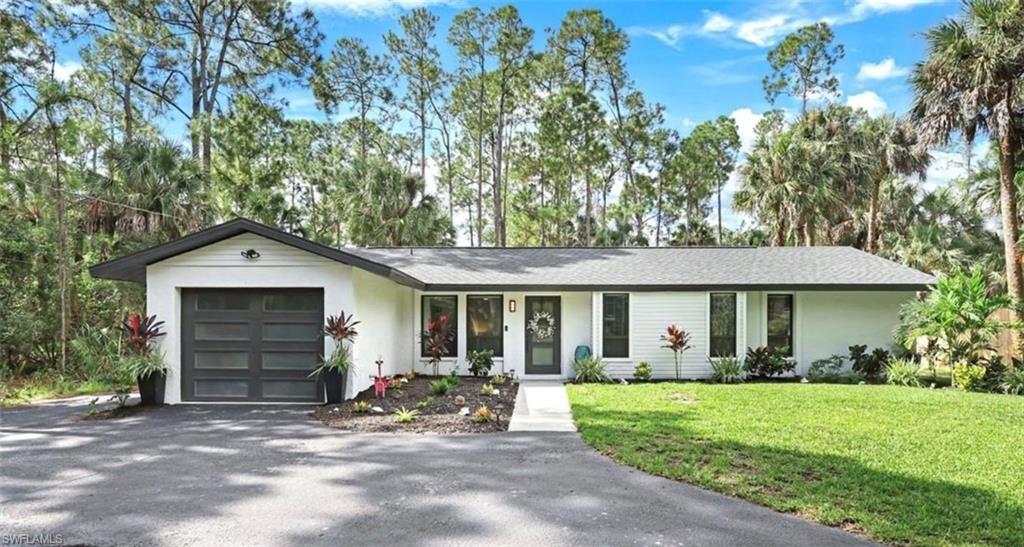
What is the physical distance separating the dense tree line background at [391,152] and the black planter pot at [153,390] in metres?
3.24

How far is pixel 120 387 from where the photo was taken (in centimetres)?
Result: 902

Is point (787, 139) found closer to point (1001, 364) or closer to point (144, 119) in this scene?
point (1001, 364)

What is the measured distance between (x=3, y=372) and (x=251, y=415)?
7.76 metres

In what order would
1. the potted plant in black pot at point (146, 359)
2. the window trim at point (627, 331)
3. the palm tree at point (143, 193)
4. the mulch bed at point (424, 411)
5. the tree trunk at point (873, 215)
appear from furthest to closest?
the tree trunk at point (873, 215), the palm tree at point (143, 193), the window trim at point (627, 331), the potted plant in black pot at point (146, 359), the mulch bed at point (424, 411)

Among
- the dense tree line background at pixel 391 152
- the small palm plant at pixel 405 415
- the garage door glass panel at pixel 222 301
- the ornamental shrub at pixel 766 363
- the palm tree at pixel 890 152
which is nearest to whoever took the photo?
the small palm plant at pixel 405 415

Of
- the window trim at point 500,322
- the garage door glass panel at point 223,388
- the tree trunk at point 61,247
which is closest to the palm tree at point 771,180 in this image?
the window trim at point 500,322

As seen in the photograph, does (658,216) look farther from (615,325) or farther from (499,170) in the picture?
(615,325)

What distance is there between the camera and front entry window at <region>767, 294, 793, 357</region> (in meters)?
13.2

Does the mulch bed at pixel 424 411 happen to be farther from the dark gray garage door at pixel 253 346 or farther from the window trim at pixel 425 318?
the window trim at pixel 425 318

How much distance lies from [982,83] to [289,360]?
1422cm

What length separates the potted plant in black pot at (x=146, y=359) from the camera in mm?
8914

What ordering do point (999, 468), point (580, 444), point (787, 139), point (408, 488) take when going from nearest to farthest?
point (408, 488), point (999, 468), point (580, 444), point (787, 139)

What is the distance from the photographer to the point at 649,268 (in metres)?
13.8

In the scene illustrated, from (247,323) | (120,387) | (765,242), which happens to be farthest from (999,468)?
(765,242)
